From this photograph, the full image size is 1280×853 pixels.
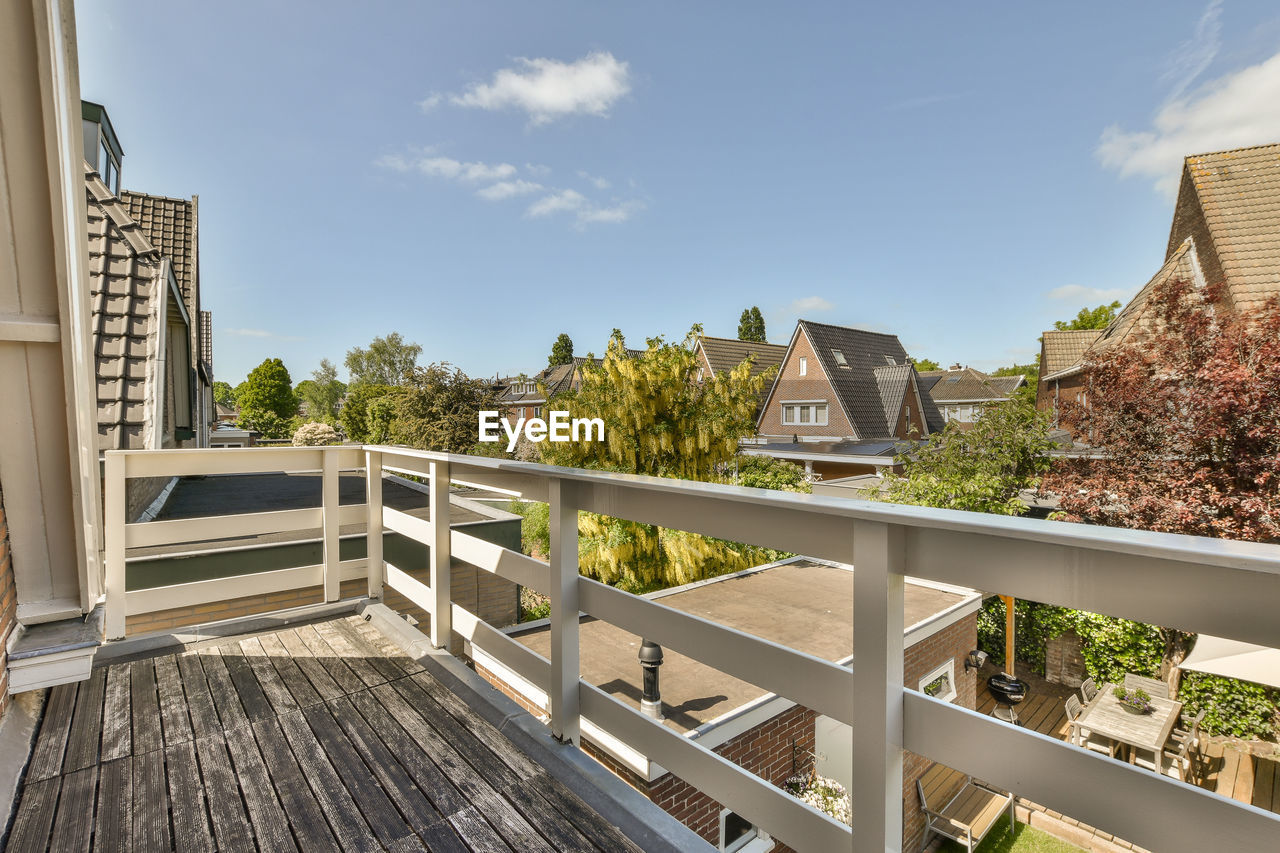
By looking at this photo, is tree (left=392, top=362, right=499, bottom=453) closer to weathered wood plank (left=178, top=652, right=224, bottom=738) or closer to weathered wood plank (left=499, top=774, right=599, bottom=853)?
weathered wood plank (left=178, top=652, right=224, bottom=738)

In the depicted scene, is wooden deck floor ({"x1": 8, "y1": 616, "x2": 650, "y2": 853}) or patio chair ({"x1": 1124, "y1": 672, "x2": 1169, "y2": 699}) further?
patio chair ({"x1": 1124, "y1": 672, "x2": 1169, "y2": 699})

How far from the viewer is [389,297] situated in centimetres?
3553

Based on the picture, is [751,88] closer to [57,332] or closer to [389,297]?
[57,332]

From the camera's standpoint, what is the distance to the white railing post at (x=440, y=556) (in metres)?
2.54

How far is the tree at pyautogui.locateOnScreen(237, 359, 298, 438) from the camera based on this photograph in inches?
1438

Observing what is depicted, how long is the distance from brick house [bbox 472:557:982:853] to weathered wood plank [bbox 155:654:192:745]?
5.61ft

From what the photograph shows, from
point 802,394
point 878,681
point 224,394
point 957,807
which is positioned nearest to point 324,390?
point 224,394

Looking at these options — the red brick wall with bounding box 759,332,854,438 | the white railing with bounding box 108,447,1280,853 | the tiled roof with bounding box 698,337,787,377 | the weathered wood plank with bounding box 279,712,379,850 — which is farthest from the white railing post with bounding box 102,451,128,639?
the red brick wall with bounding box 759,332,854,438

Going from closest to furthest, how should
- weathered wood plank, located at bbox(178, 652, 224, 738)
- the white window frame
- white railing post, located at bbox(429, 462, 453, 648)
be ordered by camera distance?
weathered wood plank, located at bbox(178, 652, 224, 738) < white railing post, located at bbox(429, 462, 453, 648) < the white window frame

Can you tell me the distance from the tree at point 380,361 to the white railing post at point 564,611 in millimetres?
39594

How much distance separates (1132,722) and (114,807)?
8237mm

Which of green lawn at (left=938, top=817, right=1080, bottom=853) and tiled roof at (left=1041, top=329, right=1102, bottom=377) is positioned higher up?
tiled roof at (left=1041, top=329, right=1102, bottom=377)

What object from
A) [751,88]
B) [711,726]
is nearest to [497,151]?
[751,88]

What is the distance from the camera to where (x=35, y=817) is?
60.4 inches
